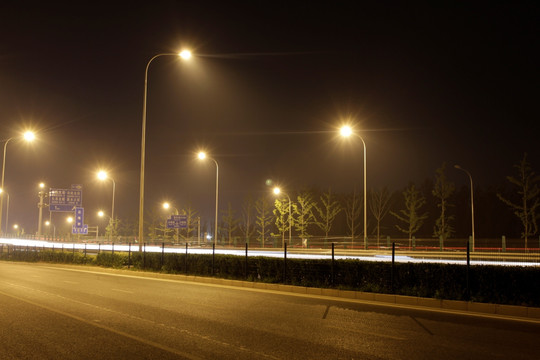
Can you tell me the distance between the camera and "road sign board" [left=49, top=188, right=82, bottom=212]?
42.7 m

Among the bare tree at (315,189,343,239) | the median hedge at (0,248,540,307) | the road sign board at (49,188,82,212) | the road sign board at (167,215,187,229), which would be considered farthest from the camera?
the bare tree at (315,189,343,239)

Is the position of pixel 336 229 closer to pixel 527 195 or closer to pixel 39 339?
pixel 527 195

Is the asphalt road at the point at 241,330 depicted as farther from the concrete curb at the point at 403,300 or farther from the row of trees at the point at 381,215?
the row of trees at the point at 381,215

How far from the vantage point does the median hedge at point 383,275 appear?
1337cm

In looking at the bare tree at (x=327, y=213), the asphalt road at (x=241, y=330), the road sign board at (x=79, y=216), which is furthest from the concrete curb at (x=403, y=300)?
the bare tree at (x=327, y=213)

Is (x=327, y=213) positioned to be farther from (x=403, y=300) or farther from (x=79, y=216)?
(x=403, y=300)

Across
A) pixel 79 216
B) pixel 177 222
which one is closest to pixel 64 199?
pixel 79 216

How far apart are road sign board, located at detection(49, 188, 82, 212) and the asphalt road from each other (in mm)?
29394

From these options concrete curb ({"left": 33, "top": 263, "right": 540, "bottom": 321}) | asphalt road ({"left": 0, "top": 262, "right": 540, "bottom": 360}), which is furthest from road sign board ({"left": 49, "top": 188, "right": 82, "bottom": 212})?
asphalt road ({"left": 0, "top": 262, "right": 540, "bottom": 360})

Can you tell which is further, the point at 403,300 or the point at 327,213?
the point at 327,213

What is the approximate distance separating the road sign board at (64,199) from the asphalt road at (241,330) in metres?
29.4

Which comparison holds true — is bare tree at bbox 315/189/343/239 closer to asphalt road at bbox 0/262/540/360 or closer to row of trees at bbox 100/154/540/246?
row of trees at bbox 100/154/540/246

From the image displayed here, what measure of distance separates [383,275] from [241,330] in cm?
771

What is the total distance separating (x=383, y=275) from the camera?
16297 mm
